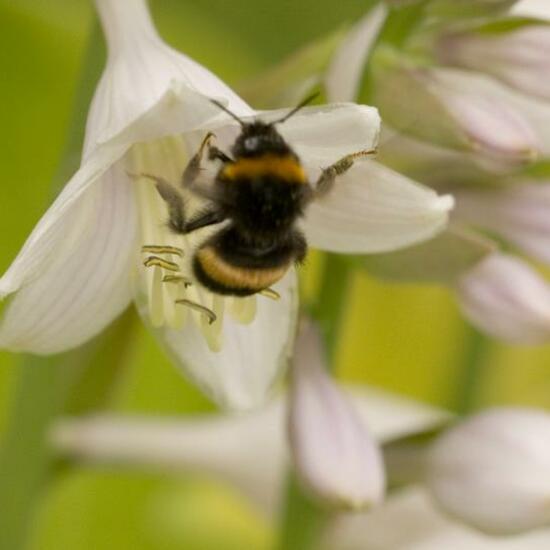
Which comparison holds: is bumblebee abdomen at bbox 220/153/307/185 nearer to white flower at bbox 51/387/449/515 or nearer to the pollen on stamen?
the pollen on stamen

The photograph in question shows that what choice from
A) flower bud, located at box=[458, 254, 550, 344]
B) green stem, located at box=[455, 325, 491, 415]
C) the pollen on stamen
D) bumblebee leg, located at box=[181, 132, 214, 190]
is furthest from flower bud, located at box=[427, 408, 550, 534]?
green stem, located at box=[455, 325, 491, 415]

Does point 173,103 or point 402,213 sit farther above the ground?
point 173,103

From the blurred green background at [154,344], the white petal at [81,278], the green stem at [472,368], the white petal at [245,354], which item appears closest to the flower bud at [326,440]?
the white petal at [245,354]

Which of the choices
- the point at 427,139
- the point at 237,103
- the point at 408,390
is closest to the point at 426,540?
the point at 427,139

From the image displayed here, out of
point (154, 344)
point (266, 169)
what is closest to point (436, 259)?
point (266, 169)

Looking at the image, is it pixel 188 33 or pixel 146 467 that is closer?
pixel 146 467

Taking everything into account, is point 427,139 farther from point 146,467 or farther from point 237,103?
point 146,467
